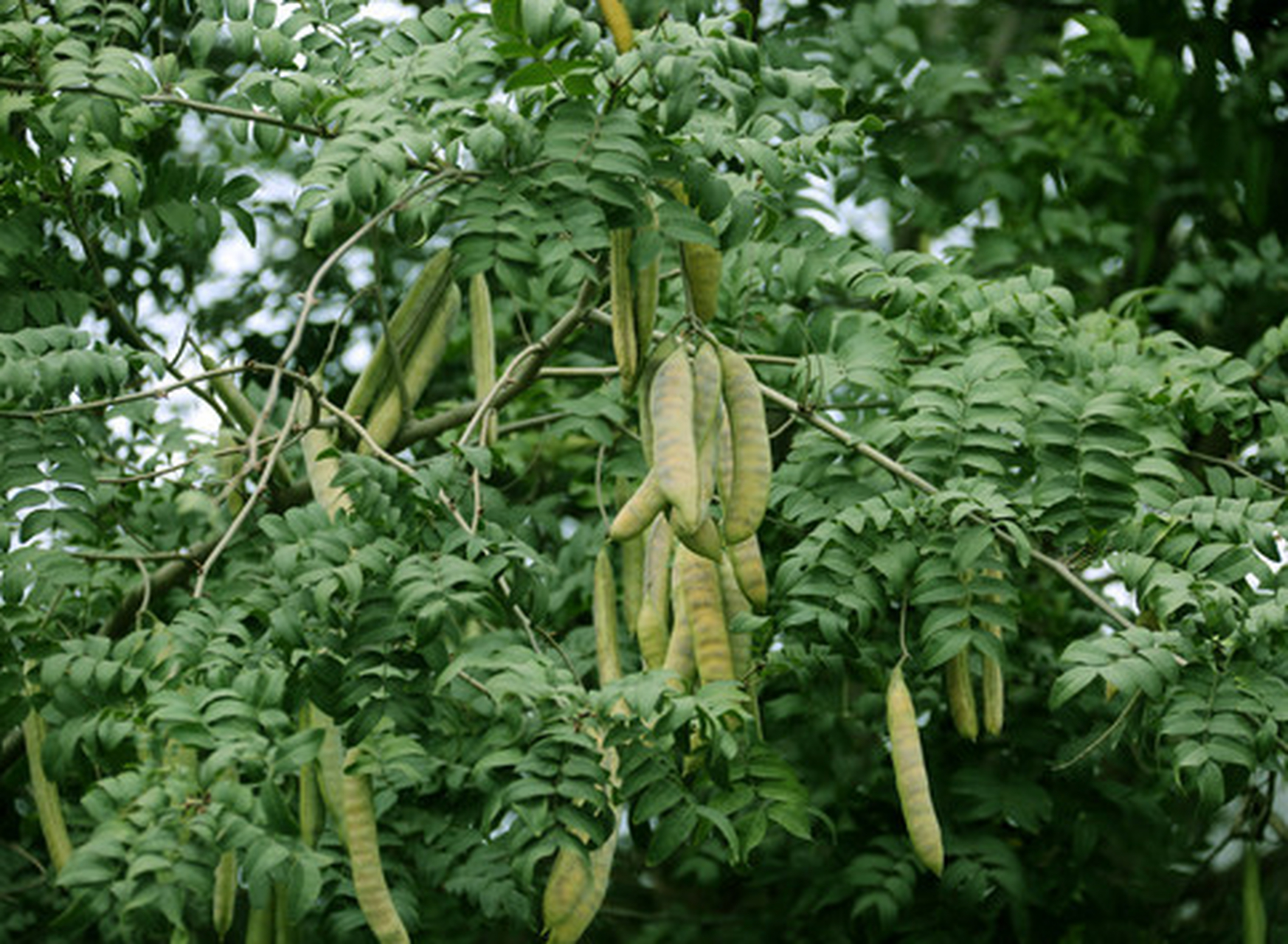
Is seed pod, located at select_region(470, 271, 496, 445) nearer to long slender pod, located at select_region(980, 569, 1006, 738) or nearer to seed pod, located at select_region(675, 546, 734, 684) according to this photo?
seed pod, located at select_region(675, 546, 734, 684)

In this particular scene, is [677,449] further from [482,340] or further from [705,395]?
[482,340]

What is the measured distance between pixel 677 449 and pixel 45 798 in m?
1.38

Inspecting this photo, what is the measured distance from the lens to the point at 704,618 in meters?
2.86

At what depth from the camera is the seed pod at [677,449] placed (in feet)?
8.35

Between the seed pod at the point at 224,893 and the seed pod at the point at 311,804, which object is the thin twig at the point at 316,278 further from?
the seed pod at the point at 224,893

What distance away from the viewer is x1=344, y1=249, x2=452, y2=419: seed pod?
3293 mm

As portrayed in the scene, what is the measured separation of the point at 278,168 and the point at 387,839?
102 inches

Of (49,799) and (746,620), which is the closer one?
(746,620)

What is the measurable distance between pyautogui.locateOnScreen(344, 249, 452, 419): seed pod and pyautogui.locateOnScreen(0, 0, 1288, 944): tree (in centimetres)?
1

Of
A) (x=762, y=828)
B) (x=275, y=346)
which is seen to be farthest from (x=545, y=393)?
(x=762, y=828)

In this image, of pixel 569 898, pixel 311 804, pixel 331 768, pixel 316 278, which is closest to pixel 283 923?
pixel 311 804

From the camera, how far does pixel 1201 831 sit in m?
4.71

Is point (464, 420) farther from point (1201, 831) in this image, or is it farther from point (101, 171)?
point (1201, 831)

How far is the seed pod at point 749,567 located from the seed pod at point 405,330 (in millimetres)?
789
